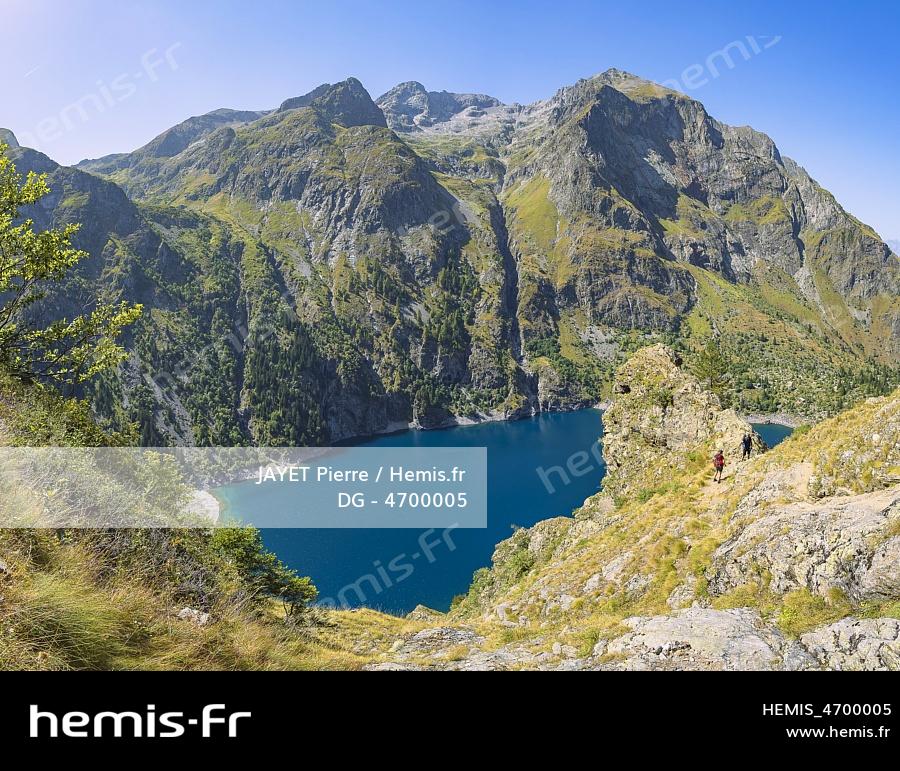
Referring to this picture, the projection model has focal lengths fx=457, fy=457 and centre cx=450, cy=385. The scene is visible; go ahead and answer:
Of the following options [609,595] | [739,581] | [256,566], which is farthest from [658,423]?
[256,566]

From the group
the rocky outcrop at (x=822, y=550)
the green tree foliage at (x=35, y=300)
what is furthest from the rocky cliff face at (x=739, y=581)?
the green tree foliage at (x=35, y=300)

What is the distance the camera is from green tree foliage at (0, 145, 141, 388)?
44.9ft

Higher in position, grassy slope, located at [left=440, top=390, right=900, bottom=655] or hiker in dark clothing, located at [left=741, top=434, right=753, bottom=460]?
hiker in dark clothing, located at [left=741, top=434, right=753, bottom=460]

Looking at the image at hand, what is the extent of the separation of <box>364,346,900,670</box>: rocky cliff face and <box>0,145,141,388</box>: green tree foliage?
1357 centimetres

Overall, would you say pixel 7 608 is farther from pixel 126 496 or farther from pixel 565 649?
pixel 565 649

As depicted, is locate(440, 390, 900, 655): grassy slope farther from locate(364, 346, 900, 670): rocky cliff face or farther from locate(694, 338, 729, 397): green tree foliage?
locate(694, 338, 729, 397): green tree foliage

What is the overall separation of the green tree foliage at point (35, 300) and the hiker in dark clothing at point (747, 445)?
1142 inches

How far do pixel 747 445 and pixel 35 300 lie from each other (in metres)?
32.0

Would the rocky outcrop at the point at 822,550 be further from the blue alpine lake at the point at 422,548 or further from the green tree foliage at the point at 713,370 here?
the blue alpine lake at the point at 422,548

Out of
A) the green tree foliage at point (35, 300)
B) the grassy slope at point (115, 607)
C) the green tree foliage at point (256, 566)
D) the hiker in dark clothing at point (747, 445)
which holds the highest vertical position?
the green tree foliage at point (35, 300)

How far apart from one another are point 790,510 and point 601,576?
27.2 ft

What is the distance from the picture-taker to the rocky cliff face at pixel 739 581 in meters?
9.39
